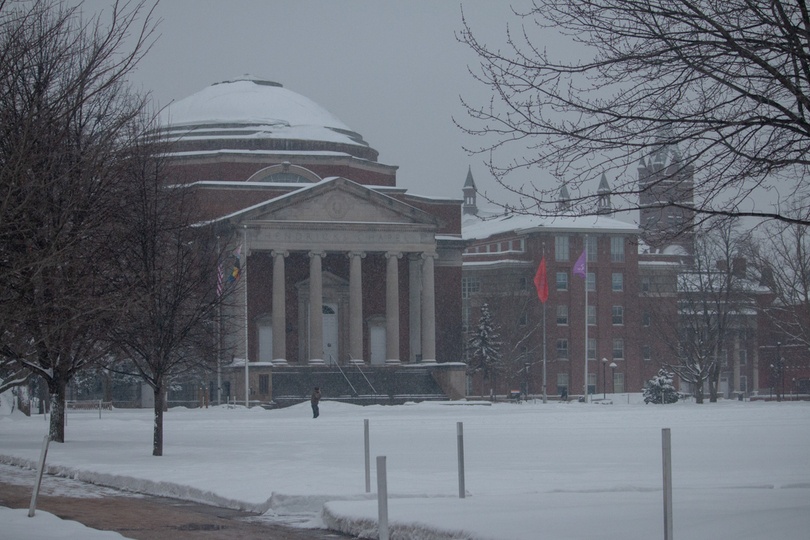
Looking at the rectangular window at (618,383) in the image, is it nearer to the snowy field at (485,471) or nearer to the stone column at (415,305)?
the stone column at (415,305)

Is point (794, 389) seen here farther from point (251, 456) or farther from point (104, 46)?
point (104, 46)

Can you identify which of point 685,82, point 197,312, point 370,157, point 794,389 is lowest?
point 794,389

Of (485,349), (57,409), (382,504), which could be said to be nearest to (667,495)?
(382,504)

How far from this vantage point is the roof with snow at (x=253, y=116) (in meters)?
66.4

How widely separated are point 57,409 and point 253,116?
45.1 m

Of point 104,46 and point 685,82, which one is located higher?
point 104,46

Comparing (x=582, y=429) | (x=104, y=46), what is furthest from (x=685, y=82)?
(x=582, y=429)

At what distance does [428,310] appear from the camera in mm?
60219

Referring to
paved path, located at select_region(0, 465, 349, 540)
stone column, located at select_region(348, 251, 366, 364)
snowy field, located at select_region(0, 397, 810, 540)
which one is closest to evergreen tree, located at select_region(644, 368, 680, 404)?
stone column, located at select_region(348, 251, 366, 364)

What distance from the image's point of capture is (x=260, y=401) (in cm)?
5356

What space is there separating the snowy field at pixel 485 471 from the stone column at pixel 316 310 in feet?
70.0

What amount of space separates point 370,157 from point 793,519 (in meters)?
60.3

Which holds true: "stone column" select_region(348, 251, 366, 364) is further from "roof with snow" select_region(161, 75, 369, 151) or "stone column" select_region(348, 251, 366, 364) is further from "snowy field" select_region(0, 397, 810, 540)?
"snowy field" select_region(0, 397, 810, 540)

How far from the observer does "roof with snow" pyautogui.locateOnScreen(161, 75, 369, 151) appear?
218 ft
